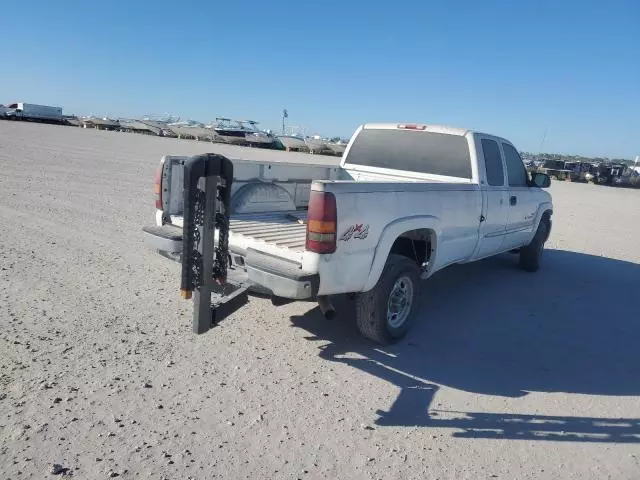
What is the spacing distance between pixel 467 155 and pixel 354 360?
2.98 m

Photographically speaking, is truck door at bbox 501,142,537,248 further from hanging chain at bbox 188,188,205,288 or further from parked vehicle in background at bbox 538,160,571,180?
parked vehicle in background at bbox 538,160,571,180

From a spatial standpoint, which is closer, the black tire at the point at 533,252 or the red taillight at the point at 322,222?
the red taillight at the point at 322,222

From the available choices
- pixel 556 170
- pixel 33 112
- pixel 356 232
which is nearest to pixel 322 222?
pixel 356 232

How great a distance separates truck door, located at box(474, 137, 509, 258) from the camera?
235 inches

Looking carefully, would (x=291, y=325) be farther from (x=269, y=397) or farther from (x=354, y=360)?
(x=269, y=397)

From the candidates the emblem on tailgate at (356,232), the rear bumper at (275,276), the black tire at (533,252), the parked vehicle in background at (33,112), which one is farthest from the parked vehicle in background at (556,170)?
the parked vehicle in background at (33,112)

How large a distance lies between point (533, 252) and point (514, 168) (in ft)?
5.66

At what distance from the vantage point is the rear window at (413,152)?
6160 millimetres

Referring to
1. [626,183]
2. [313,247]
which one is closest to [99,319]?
[313,247]

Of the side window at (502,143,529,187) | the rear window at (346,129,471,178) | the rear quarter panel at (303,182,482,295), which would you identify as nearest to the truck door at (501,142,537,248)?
the side window at (502,143,529,187)

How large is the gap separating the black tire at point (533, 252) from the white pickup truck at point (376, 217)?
9 cm

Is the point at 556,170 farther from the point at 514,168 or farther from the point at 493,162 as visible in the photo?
the point at 493,162

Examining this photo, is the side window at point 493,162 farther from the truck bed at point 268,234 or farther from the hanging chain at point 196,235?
the hanging chain at point 196,235

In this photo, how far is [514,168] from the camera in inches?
279
